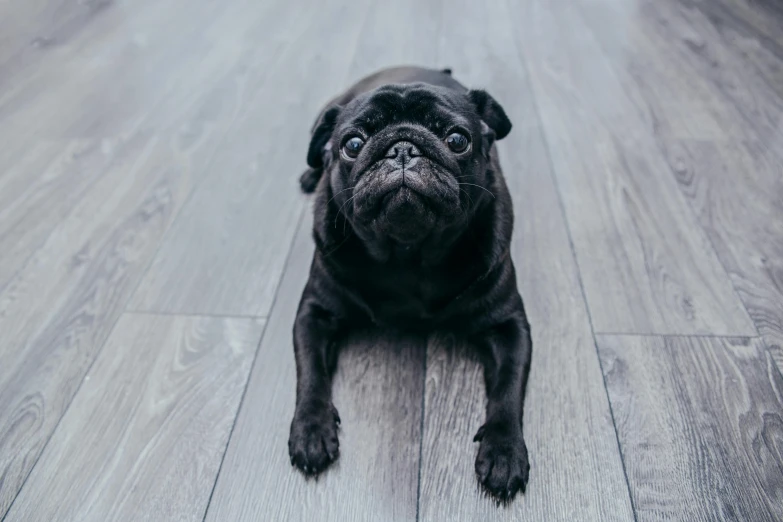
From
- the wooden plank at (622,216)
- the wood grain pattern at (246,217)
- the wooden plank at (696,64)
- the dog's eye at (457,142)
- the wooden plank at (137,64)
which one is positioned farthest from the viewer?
the wooden plank at (137,64)

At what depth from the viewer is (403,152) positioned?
1462 millimetres

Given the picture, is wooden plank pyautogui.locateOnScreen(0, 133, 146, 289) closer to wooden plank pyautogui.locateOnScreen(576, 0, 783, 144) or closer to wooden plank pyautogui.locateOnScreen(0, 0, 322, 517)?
wooden plank pyautogui.locateOnScreen(0, 0, 322, 517)

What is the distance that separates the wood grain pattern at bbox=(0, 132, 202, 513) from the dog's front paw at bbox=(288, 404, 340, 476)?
0.61 metres

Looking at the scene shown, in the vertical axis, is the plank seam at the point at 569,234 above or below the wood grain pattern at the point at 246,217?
above

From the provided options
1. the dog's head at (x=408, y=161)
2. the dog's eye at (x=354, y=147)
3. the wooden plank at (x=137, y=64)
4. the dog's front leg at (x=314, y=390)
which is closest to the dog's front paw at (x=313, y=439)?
the dog's front leg at (x=314, y=390)

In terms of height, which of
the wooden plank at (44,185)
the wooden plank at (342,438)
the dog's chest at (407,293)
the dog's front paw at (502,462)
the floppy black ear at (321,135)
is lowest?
the wooden plank at (44,185)

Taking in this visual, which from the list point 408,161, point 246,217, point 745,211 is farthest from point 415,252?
point 745,211

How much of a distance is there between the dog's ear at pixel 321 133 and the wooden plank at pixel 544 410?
59 cm

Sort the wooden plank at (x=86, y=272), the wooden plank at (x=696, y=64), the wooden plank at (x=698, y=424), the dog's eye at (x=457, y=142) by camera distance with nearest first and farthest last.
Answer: the wooden plank at (x=698, y=424), the dog's eye at (x=457, y=142), the wooden plank at (x=86, y=272), the wooden plank at (x=696, y=64)

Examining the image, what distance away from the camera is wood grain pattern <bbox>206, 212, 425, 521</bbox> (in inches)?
55.3

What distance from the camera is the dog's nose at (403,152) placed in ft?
4.77

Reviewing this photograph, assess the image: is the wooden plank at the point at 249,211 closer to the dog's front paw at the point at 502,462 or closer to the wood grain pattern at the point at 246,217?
the wood grain pattern at the point at 246,217

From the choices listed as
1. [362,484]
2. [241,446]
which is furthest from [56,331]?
[362,484]

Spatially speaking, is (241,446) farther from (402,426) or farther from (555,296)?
(555,296)
